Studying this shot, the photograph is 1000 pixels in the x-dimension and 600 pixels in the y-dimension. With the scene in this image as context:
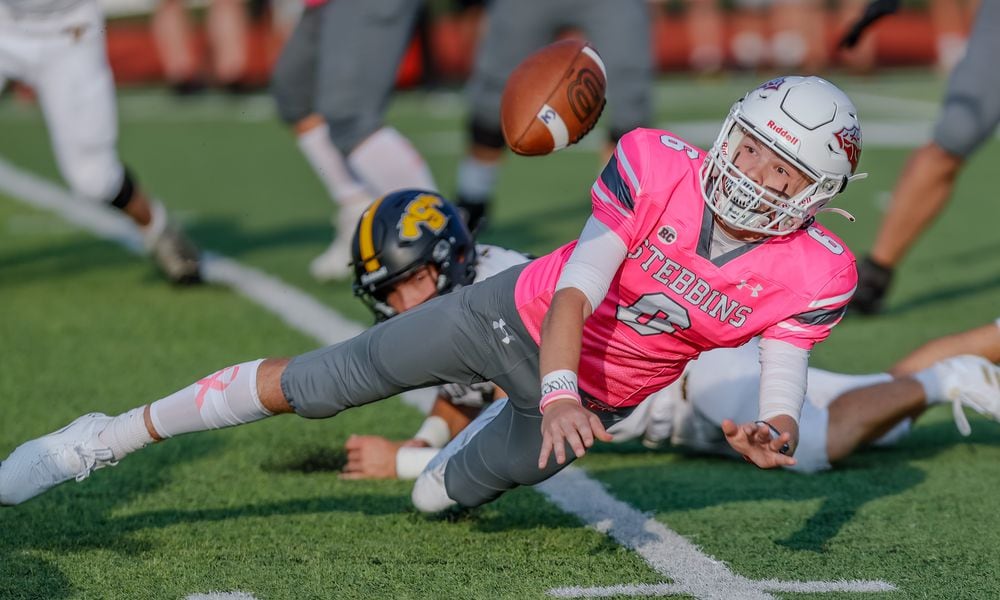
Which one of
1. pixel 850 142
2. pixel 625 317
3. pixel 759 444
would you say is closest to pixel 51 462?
pixel 625 317

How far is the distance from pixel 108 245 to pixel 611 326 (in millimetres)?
4777

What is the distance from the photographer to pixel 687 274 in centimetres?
310

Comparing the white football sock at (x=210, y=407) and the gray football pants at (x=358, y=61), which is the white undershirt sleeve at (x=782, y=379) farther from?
the gray football pants at (x=358, y=61)

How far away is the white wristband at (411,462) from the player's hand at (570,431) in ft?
3.88

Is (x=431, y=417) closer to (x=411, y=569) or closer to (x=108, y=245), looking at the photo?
(x=411, y=569)

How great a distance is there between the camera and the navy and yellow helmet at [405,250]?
3908mm

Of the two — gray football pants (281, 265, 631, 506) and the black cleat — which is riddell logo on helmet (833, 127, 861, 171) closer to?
gray football pants (281, 265, 631, 506)

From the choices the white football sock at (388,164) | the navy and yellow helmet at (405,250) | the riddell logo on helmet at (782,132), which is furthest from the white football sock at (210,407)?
the white football sock at (388,164)

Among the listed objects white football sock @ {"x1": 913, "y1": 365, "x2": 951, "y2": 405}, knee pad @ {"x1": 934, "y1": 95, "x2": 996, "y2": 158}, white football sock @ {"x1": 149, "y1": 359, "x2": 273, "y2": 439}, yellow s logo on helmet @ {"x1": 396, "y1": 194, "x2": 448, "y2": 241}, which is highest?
yellow s logo on helmet @ {"x1": 396, "y1": 194, "x2": 448, "y2": 241}

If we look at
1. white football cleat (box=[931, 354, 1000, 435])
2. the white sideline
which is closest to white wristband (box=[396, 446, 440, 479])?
the white sideline

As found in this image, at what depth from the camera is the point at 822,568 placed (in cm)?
313

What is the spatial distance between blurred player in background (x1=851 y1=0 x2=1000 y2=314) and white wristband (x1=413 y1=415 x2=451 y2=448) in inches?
92.0

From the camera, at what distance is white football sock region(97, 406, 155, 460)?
3262mm

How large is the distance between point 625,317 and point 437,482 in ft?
2.26
